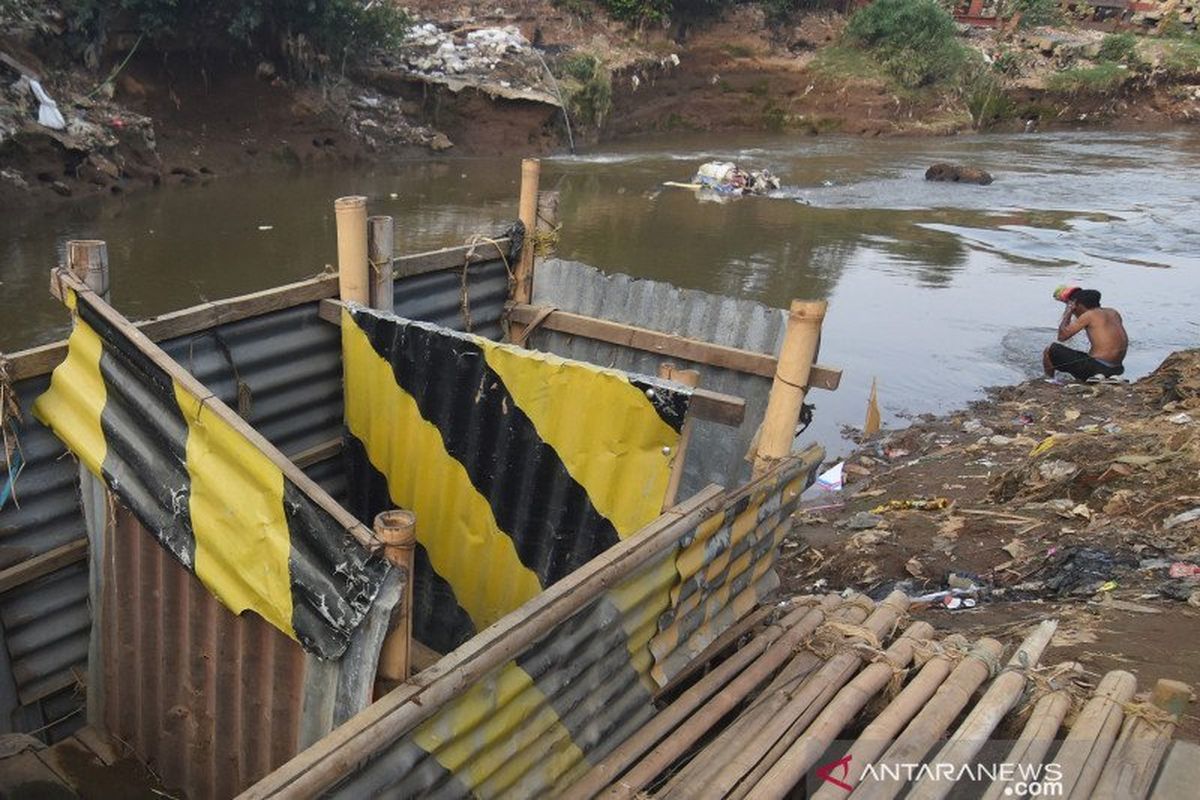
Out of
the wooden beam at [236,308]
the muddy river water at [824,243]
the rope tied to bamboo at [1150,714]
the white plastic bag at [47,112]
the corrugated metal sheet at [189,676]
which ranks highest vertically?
the wooden beam at [236,308]

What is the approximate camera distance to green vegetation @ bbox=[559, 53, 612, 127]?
2344 cm

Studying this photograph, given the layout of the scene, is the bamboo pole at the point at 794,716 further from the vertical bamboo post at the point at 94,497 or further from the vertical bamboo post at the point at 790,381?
the vertical bamboo post at the point at 94,497

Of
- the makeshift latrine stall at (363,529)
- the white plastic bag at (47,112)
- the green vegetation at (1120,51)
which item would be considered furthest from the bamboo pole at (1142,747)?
the green vegetation at (1120,51)

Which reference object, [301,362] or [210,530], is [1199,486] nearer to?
[301,362]

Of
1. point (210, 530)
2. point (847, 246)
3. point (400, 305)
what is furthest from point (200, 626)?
point (847, 246)

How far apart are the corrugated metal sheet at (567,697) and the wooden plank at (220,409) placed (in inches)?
17.9

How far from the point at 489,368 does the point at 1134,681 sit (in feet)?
7.82

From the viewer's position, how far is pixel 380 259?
12.3 ft

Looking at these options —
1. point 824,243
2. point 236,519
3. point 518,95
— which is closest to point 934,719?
point 236,519

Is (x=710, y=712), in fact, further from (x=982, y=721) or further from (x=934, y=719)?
(x=982, y=721)

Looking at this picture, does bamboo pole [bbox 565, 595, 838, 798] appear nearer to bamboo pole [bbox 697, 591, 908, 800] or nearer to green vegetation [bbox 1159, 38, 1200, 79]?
bamboo pole [bbox 697, 591, 908, 800]

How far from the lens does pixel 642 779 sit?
258cm

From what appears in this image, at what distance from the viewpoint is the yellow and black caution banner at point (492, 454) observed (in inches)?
120

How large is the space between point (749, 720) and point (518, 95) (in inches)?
814
